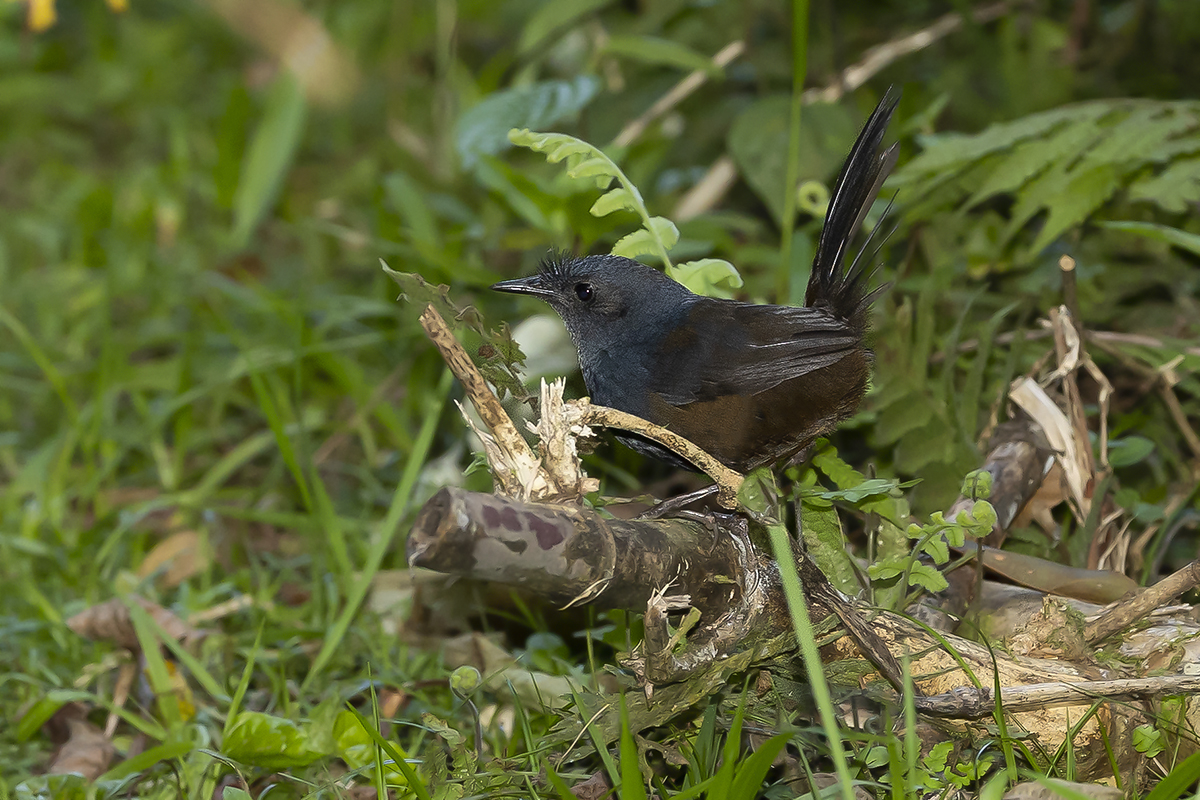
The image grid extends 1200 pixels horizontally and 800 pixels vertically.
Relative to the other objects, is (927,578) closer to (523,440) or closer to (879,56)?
(523,440)

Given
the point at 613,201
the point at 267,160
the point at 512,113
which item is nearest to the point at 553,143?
the point at 613,201

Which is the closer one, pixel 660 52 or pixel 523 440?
pixel 523 440

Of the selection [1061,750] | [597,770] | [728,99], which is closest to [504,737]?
[597,770]

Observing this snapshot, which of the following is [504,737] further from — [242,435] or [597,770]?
[242,435]

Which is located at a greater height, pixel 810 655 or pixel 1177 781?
pixel 810 655

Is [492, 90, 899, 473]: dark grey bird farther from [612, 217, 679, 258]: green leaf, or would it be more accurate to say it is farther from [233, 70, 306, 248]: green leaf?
[233, 70, 306, 248]: green leaf

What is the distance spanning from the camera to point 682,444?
2.10m

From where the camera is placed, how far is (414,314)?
405 cm

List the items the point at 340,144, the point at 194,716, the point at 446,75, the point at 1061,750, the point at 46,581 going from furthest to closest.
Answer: the point at 340,144
the point at 446,75
the point at 46,581
the point at 194,716
the point at 1061,750

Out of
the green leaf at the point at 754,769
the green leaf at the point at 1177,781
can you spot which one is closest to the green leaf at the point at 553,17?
the green leaf at the point at 754,769

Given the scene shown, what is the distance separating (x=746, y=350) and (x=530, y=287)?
2.24 ft

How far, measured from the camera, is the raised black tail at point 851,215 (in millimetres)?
2451

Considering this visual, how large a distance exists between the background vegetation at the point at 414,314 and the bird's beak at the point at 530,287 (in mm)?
297

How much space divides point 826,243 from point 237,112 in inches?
171
